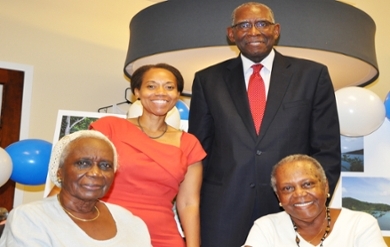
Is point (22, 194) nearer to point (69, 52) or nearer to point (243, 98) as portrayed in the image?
point (69, 52)

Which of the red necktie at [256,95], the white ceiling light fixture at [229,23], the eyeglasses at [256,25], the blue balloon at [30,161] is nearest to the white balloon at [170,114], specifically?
the white ceiling light fixture at [229,23]

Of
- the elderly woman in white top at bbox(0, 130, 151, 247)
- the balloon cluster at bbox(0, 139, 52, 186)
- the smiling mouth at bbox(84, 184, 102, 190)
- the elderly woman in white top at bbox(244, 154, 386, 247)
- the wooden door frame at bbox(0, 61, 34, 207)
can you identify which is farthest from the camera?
the wooden door frame at bbox(0, 61, 34, 207)

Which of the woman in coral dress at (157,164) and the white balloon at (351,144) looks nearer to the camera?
the woman in coral dress at (157,164)

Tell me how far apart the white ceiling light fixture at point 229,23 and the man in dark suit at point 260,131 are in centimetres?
65

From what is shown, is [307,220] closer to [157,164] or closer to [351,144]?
[157,164]

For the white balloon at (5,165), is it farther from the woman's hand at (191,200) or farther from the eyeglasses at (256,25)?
the eyeglasses at (256,25)

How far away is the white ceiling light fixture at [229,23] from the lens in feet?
9.78

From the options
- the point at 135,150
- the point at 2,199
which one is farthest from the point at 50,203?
the point at 2,199

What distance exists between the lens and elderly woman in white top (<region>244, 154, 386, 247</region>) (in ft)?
6.59

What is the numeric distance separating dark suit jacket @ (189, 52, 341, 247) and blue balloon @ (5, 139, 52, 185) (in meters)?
1.40

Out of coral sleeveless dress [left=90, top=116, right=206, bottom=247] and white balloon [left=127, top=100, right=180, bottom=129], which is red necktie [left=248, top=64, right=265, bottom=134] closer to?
coral sleeveless dress [left=90, top=116, right=206, bottom=247]

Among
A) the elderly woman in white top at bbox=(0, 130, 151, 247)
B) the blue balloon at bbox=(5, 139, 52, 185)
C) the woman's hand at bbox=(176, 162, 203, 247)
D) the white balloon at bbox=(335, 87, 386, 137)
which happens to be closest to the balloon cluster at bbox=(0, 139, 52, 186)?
the blue balloon at bbox=(5, 139, 52, 185)

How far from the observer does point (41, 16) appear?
14.7 ft

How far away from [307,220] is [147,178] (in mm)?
668
